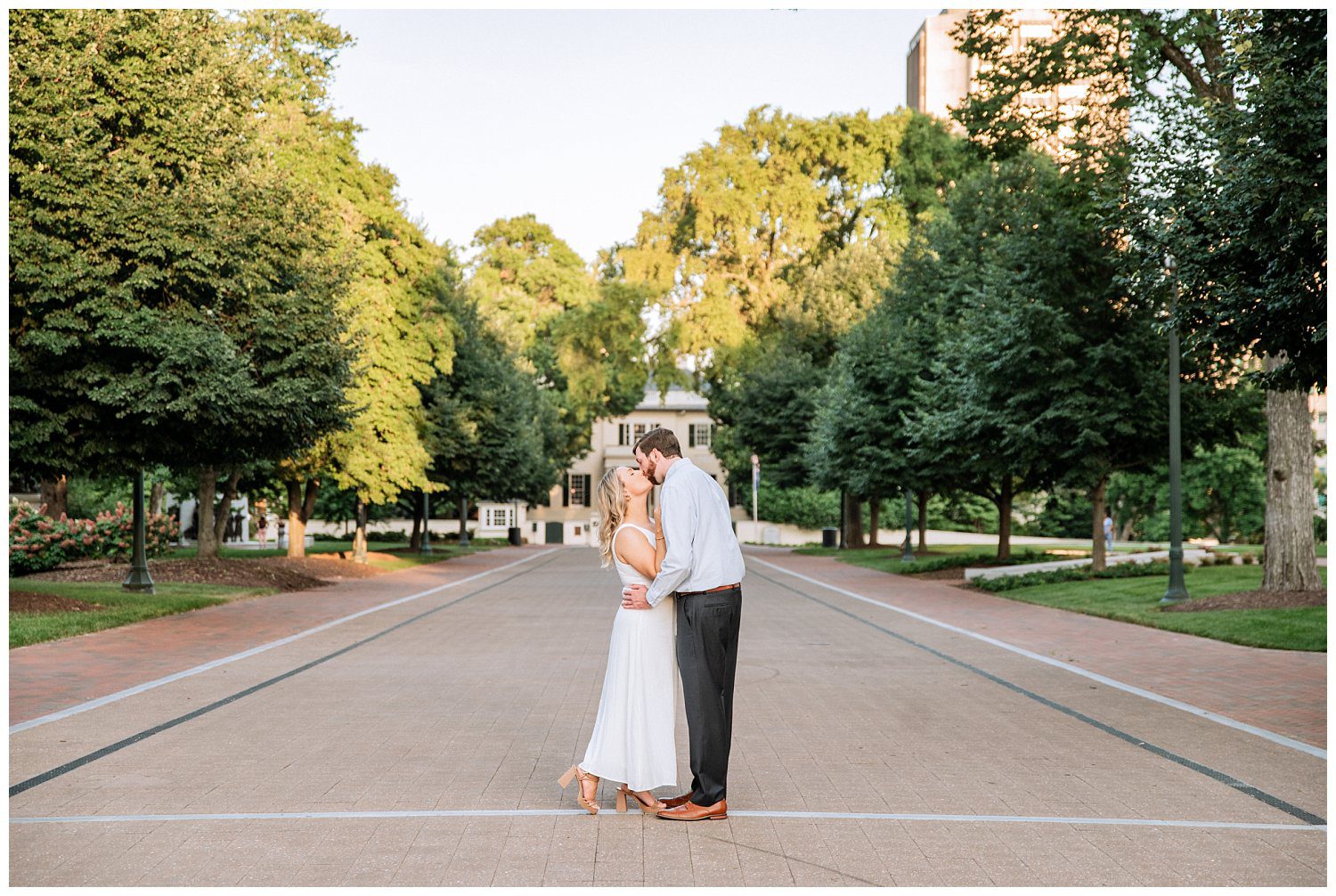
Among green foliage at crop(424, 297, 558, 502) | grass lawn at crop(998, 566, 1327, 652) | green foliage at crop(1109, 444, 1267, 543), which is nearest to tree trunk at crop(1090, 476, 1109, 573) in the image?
grass lawn at crop(998, 566, 1327, 652)

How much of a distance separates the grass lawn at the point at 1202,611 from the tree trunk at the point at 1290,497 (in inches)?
62.7

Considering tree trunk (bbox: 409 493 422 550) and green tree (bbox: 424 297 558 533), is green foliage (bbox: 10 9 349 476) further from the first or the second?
tree trunk (bbox: 409 493 422 550)

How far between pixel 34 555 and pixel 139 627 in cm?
1244

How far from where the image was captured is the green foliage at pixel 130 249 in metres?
16.1

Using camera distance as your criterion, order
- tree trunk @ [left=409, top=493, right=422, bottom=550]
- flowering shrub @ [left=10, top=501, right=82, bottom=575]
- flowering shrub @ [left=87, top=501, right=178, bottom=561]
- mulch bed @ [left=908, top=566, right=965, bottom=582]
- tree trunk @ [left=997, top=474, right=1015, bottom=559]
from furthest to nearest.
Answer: tree trunk @ [left=409, top=493, right=422, bottom=550], tree trunk @ [left=997, top=474, right=1015, bottom=559], mulch bed @ [left=908, top=566, right=965, bottom=582], flowering shrub @ [left=87, top=501, right=178, bottom=561], flowering shrub @ [left=10, top=501, right=82, bottom=575]

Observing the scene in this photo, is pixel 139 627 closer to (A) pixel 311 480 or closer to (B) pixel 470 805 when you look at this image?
(B) pixel 470 805

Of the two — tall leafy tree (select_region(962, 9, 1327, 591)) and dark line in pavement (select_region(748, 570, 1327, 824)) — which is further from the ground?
tall leafy tree (select_region(962, 9, 1327, 591))

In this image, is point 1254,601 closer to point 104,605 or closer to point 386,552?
point 104,605

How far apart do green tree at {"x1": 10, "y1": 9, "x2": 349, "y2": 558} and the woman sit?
1179cm

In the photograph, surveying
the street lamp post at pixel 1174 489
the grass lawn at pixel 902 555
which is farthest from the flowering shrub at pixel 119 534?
the street lamp post at pixel 1174 489

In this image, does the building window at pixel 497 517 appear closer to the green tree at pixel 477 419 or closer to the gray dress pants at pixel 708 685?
the green tree at pixel 477 419

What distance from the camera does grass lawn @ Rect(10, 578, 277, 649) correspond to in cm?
1495

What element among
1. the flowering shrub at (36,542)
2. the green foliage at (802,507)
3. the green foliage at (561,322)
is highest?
the green foliage at (561,322)

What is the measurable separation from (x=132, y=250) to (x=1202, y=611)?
49.2 feet
